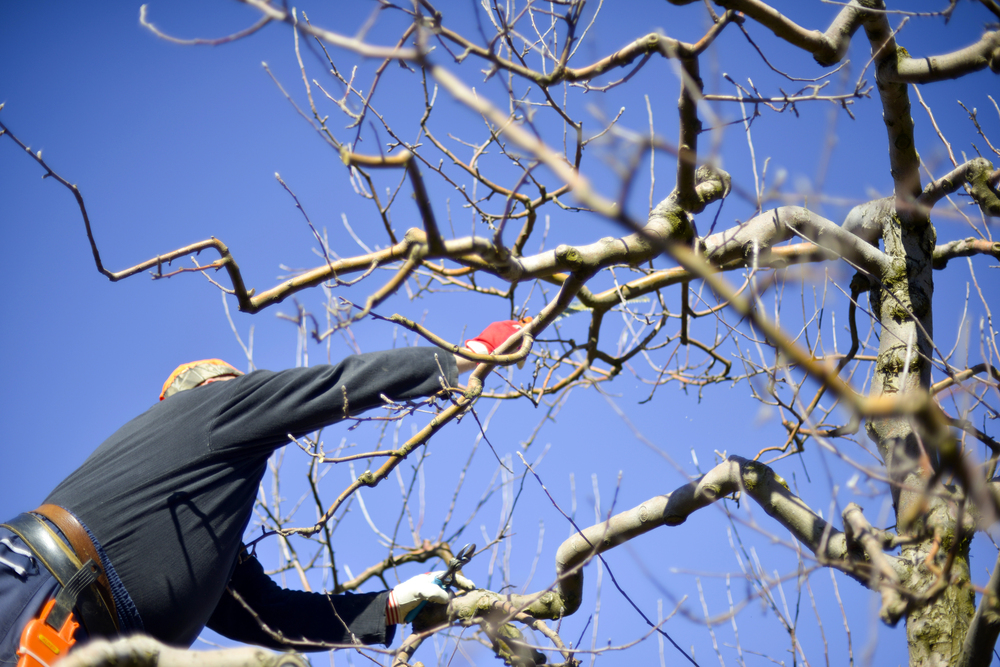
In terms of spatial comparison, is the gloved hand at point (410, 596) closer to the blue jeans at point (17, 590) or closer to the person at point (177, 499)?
the person at point (177, 499)

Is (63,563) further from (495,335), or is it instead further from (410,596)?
(495,335)

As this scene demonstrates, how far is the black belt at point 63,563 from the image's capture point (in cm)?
201

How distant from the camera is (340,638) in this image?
2.72 meters

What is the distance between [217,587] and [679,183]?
2.25 metres

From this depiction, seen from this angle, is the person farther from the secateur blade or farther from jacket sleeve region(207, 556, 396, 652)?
the secateur blade

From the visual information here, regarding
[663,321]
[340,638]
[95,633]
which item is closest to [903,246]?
[663,321]

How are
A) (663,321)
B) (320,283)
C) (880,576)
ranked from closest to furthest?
(880,576), (320,283), (663,321)

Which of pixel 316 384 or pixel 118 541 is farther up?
pixel 316 384

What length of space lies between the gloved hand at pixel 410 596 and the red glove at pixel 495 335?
1.03m

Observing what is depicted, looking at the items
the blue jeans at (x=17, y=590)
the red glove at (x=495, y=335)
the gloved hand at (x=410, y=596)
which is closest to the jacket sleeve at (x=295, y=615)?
the gloved hand at (x=410, y=596)

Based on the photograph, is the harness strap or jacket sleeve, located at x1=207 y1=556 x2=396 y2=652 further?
jacket sleeve, located at x1=207 y1=556 x2=396 y2=652

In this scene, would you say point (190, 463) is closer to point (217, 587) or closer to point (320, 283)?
point (217, 587)

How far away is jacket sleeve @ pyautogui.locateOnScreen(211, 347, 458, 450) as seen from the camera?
2277 mm

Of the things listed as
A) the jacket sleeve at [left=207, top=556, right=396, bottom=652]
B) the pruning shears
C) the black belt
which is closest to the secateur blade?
the pruning shears
